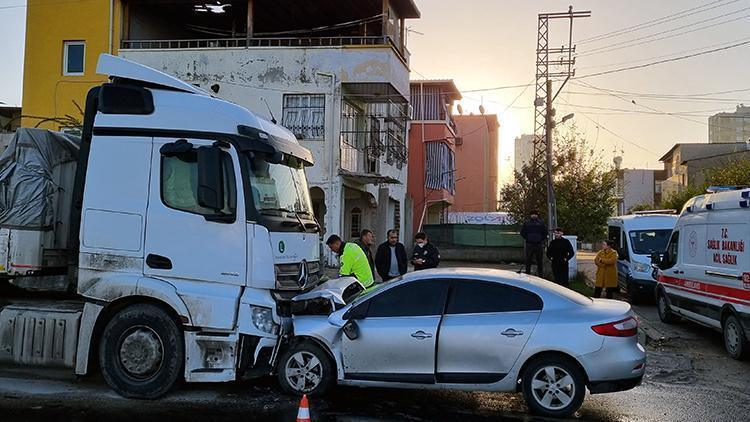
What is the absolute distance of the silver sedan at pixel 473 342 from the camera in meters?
6.02

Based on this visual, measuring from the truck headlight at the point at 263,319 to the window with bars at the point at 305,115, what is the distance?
13.3 meters

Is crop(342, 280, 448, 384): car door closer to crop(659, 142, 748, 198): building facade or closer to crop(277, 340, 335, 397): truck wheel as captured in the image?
crop(277, 340, 335, 397): truck wheel

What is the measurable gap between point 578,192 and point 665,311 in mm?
15630

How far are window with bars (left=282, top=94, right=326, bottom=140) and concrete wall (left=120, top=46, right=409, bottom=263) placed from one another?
0.59 feet

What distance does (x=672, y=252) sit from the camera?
11.6 metres

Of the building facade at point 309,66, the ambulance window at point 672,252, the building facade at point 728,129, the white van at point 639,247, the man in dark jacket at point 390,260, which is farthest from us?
the building facade at point 728,129

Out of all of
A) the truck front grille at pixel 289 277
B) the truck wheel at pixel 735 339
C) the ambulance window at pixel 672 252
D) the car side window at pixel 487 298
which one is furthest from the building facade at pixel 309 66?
the car side window at pixel 487 298

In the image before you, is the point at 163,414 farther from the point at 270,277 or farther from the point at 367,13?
the point at 367,13

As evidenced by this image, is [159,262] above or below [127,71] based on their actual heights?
below

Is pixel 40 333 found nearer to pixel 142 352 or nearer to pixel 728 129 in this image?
pixel 142 352

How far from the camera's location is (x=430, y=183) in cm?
3288

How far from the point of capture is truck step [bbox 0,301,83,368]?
6.77m

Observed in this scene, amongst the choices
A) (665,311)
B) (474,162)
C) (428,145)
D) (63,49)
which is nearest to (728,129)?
(474,162)

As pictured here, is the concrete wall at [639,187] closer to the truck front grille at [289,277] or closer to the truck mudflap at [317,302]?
the truck mudflap at [317,302]
